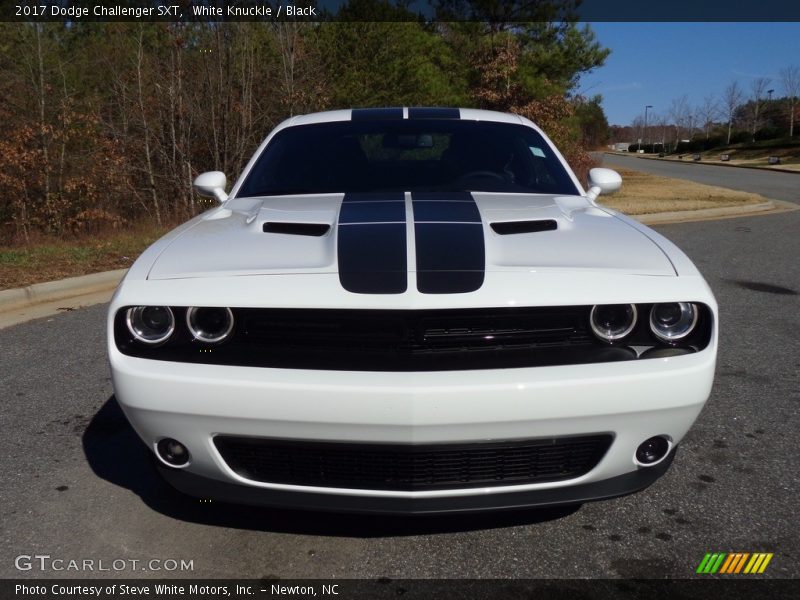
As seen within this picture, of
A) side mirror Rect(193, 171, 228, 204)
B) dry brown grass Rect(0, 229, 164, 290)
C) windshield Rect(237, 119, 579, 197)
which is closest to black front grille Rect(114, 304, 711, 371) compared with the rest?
windshield Rect(237, 119, 579, 197)

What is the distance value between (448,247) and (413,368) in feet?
1.52

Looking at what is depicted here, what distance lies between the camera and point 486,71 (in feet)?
61.8

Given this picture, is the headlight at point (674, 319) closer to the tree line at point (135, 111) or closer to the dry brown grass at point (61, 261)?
the dry brown grass at point (61, 261)

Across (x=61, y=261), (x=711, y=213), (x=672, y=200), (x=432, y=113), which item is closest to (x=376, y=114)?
(x=432, y=113)

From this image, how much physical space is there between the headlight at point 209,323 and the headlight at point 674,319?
1.29 meters

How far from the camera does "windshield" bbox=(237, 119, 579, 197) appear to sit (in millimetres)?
3514

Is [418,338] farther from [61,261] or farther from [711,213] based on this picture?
[711,213]

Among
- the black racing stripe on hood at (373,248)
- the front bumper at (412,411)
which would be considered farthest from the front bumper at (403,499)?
the black racing stripe on hood at (373,248)

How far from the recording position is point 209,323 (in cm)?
227

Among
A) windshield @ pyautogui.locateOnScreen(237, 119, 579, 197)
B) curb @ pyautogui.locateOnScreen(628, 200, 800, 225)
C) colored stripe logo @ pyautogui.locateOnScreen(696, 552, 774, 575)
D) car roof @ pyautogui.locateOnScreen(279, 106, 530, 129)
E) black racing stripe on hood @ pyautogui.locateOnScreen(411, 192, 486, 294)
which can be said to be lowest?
colored stripe logo @ pyautogui.locateOnScreen(696, 552, 774, 575)

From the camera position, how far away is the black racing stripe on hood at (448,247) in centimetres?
Answer: 214

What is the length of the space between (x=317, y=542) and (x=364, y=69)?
1837 cm

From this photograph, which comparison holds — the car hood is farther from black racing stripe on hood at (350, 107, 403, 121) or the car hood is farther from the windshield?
black racing stripe on hood at (350, 107, 403, 121)

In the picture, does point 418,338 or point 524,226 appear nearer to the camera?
point 418,338
